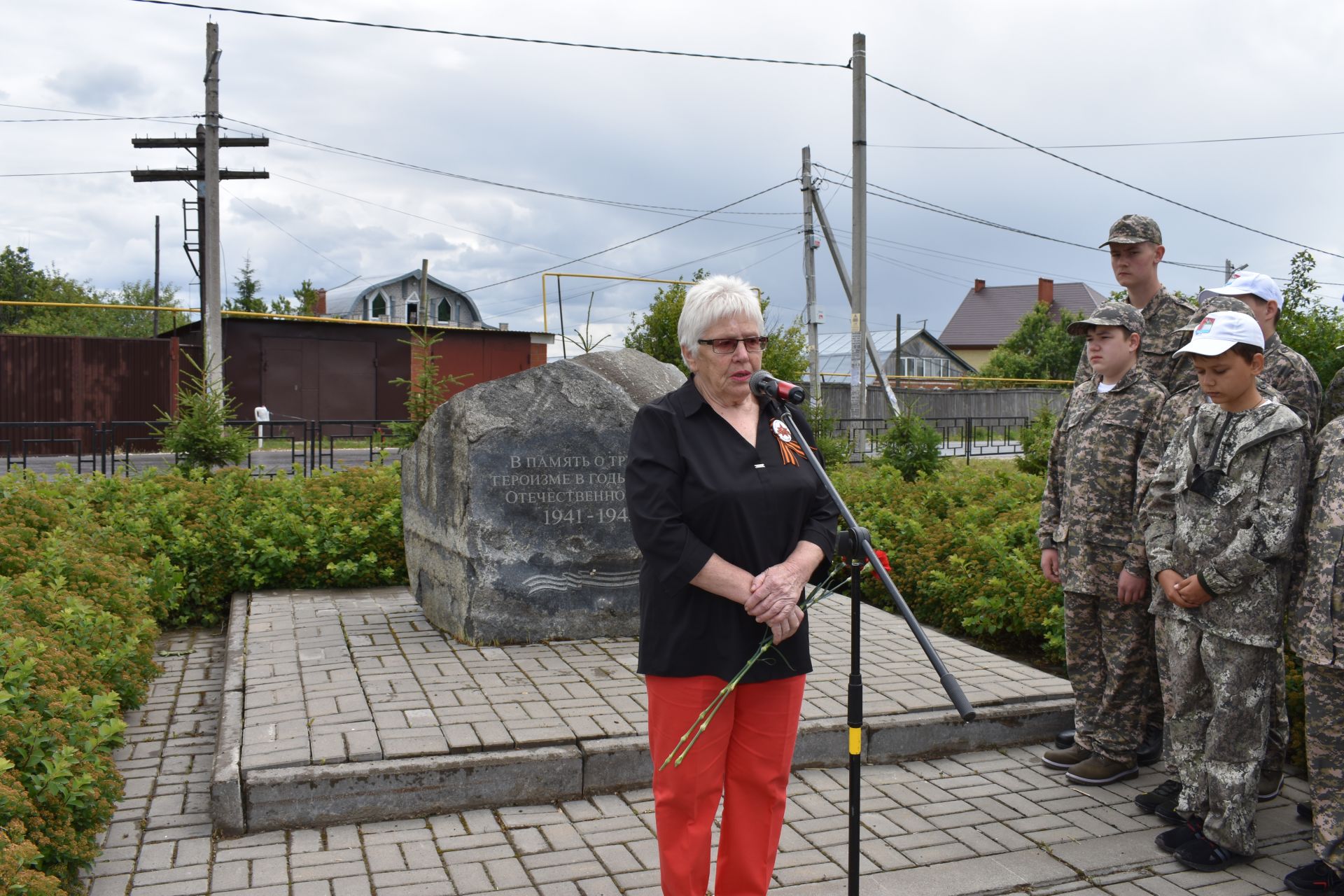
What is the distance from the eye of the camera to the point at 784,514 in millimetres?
3076

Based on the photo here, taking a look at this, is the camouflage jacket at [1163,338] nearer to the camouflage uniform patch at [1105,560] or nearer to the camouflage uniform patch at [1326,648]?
the camouflage uniform patch at [1105,560]

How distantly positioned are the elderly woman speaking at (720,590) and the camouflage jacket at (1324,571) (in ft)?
5.94

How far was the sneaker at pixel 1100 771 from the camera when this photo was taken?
465cm

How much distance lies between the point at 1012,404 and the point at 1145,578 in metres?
36.1

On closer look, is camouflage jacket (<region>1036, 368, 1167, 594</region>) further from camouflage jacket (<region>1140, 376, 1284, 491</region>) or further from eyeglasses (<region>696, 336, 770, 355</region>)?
eyeglasses (<region>696, 336, 770, 355</region>)

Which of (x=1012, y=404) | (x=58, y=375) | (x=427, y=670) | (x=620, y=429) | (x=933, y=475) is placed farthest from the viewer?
(x=1012, y=404)

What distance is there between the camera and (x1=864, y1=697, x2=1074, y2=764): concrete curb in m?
4.86

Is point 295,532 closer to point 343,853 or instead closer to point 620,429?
point 620,429

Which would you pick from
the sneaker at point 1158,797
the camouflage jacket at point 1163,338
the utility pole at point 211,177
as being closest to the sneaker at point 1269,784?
the sneaker at point 1158,797

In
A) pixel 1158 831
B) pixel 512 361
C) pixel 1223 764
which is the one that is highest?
pixel 512 361

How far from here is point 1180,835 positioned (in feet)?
13.2

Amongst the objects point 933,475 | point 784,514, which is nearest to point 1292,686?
point 784,514

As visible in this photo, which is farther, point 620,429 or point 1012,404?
point 1012,404

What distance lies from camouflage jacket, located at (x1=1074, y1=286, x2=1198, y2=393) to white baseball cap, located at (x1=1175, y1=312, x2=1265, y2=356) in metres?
0.86
